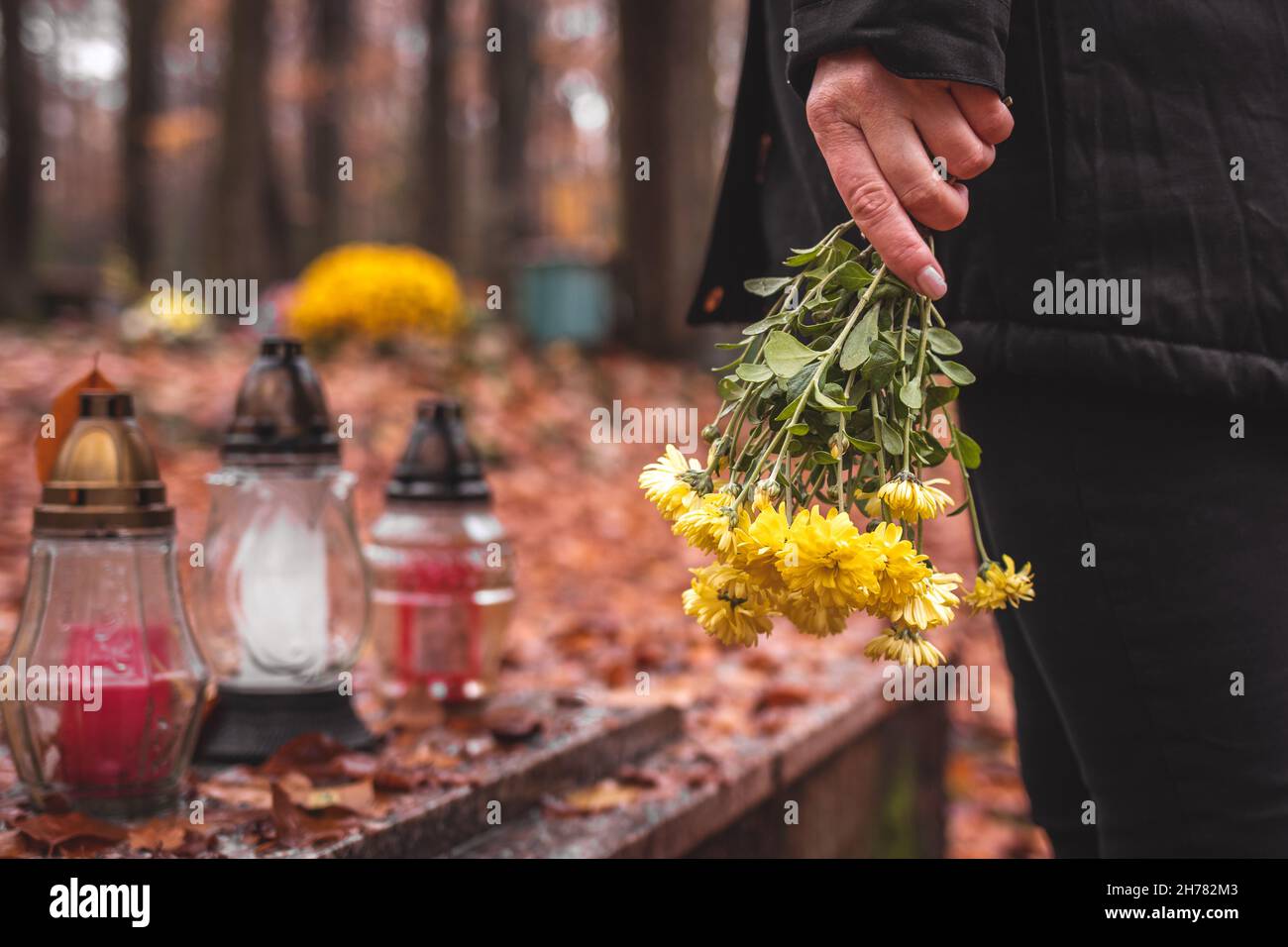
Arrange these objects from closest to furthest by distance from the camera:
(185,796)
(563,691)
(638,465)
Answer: (185,796)
(563,691)
(638,465)

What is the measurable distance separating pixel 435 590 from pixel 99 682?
2.74 feet

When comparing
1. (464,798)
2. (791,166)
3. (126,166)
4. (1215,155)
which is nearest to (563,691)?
(464,798)

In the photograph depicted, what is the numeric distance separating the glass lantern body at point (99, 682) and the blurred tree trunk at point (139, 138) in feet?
43.4

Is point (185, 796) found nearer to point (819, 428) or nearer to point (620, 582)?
point (819, 428)

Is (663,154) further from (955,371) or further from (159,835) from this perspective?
(955,371)

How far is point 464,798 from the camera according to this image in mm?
1966

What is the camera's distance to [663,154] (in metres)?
9.49

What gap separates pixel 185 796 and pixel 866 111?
4.67ft

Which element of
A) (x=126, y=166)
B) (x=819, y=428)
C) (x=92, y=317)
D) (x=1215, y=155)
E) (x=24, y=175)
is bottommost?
(x=819, y=428)

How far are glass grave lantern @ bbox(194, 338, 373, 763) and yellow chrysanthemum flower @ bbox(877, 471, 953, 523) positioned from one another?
1300 mm

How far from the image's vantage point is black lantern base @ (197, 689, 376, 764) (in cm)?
207

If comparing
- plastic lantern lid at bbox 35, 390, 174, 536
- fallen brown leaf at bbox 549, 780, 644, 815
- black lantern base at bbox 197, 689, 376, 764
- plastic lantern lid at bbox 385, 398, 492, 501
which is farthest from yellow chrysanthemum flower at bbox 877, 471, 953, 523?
plastic lantern lid at bbox 385, 398, 492, 501

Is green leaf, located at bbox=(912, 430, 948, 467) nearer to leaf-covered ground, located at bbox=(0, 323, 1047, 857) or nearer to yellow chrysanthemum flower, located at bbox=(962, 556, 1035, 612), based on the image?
yellow chrysanthemum flower, located at bbox=(962, 556, 1035, 612)

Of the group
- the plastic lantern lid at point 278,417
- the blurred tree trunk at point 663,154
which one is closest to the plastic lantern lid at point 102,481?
the plastic lantern lid at point 278,417
